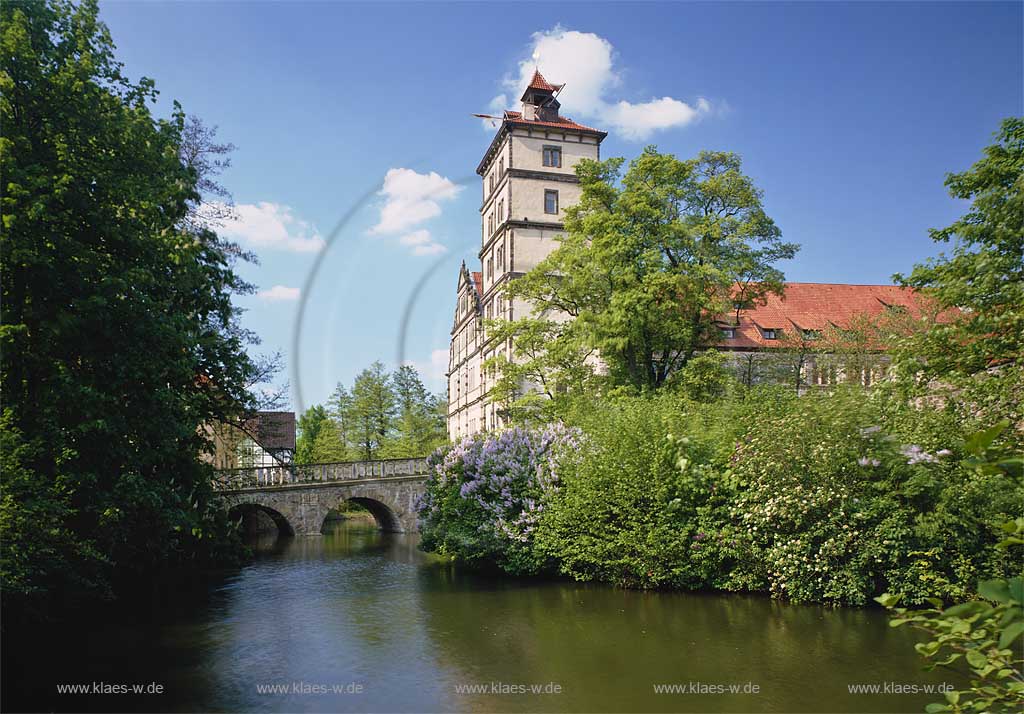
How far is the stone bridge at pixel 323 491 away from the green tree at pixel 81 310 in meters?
20.1

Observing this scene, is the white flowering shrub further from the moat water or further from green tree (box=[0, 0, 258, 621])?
green tree (box=[0, 0, 258, 621])

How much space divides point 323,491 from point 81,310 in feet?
90.2

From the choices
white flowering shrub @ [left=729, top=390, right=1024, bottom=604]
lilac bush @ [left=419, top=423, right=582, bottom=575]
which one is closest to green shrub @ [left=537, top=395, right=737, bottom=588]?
lilac bush @ [left=419, top=423, right=582, bottom=575]

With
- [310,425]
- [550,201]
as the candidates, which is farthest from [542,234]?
[310,425]

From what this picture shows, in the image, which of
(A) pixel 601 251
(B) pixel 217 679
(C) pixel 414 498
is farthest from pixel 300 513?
(B) pixel 217 679

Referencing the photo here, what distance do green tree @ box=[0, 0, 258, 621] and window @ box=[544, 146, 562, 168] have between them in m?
27.0

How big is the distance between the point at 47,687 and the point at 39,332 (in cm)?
595

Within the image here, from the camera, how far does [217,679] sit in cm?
1167

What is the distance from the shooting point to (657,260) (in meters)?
27.8

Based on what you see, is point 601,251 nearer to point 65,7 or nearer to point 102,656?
point 65,7

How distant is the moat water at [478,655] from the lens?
10.5 meters

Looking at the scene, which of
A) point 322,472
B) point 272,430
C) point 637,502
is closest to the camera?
point 637,502

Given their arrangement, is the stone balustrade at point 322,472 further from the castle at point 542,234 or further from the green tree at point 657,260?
the green tree at point 657,260

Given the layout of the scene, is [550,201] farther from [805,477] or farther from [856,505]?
[856,505]
